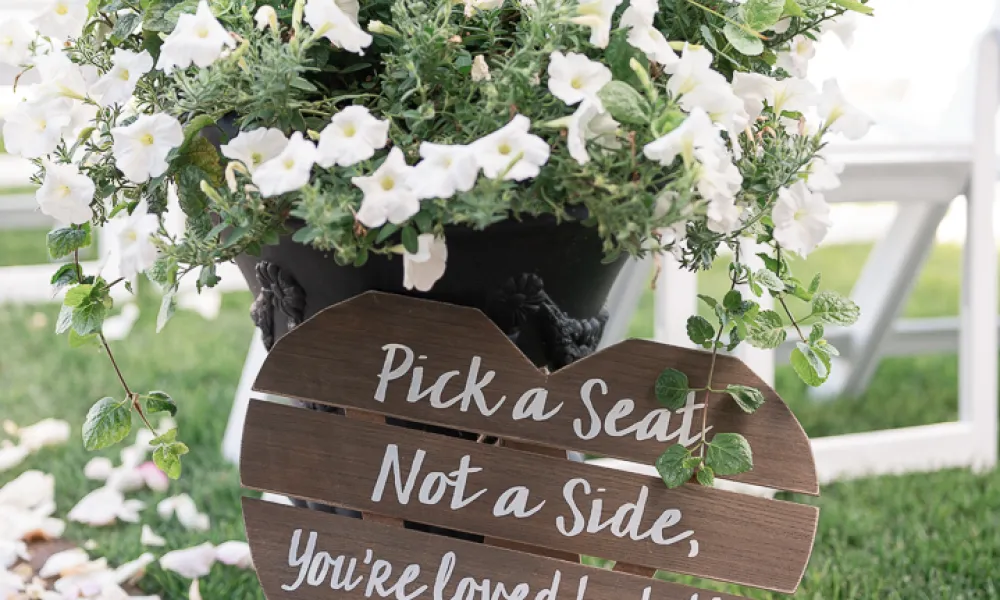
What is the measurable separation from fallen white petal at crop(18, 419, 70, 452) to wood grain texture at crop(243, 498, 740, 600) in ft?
3.84

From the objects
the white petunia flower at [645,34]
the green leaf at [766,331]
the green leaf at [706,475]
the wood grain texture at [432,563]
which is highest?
the white petunia flower at [645,34]

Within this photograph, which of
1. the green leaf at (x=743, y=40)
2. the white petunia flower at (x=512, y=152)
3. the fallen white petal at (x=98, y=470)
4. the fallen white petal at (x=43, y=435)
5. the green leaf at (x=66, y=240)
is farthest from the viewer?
the fallen white petal at (x=43, y=435)

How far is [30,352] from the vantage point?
249 centimetres

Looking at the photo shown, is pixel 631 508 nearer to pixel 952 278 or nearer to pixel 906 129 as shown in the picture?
pixel 906 129

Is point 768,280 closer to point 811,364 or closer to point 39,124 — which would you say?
point 811,364

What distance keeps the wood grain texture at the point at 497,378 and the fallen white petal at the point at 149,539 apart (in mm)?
678

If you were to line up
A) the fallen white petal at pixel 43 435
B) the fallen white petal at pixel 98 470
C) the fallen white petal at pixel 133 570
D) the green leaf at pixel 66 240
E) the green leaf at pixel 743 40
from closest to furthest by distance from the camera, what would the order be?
1. the green leaf at pixel 743 40
2. the green leaf at pixel 66 240
3. the fallen white petal at pixel 133 570
4. the fallen white petal at pixel 98 470
5. the fallen white petal at pixel 43 435

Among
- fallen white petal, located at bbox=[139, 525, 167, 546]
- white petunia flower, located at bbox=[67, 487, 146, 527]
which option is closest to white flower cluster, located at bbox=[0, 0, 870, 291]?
fallen white petal, located at bbox=[139, 525, 167, 546]

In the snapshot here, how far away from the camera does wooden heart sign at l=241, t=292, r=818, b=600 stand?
0.85m

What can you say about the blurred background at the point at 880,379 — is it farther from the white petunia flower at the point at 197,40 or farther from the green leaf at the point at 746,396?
the white petunia flower at the point at 197,40

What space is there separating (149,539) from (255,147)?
2.92 feet

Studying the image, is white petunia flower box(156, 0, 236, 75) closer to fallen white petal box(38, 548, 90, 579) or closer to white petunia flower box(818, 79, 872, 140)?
white petunia flower box(818, 79, 872, 140)

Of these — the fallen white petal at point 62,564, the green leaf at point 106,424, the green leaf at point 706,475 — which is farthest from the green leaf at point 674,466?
the fallen white petal at point 62,564

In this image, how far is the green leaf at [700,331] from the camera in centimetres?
85
